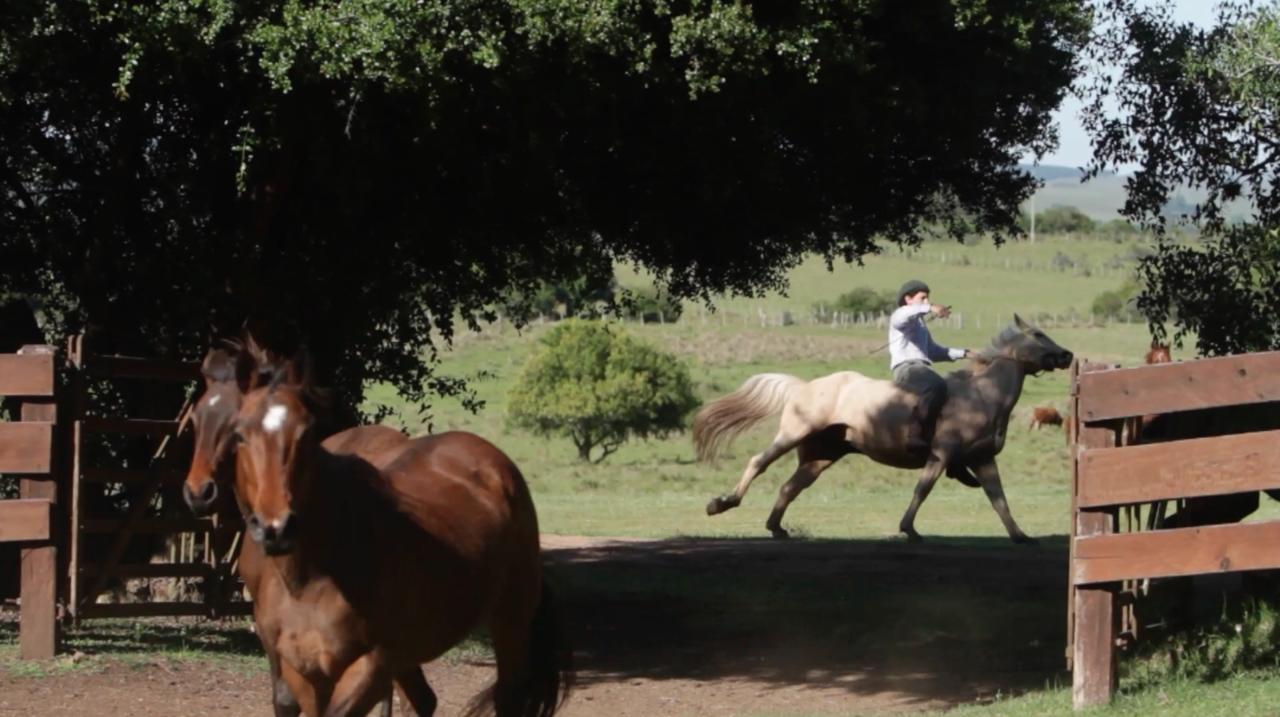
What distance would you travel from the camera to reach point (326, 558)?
22.2 feet

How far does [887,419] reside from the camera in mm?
18672

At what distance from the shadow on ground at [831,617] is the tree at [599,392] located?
22.8 meters

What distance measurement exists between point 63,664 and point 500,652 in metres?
3.44

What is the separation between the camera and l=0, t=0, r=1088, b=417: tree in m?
10.4

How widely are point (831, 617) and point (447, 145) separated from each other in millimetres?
5123

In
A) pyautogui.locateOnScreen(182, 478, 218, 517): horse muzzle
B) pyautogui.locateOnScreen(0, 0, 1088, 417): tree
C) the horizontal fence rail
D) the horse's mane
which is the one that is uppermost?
pyautogui.locateOnScreen(0, 0, 1088, 417): tree

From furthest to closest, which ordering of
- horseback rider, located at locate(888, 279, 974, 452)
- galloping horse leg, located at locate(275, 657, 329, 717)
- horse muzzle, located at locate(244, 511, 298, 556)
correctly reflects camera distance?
horseback rider, located at locate(888, 279, 974, 452)
galloping horse leg, located at locate(275, 657, 329, 717)
horse muzzle, located at locate(244, 511, 298, 556)

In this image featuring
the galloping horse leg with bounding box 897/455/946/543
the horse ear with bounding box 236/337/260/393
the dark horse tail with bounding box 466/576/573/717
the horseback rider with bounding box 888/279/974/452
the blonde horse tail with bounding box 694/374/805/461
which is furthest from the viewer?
the blonde horse tail with bounding box 694/374/805/461

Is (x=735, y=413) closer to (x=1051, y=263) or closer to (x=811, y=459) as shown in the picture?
(x=811, y=459)

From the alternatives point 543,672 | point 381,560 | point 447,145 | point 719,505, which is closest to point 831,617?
point 719,505

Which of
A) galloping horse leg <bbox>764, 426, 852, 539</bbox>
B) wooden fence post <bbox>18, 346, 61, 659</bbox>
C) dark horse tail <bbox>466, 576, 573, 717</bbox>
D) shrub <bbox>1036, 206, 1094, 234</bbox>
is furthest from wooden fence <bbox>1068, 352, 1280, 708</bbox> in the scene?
shrub <bbox>1036, 206, 1094, 234</bbox>

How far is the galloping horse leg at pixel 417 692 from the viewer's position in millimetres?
8055

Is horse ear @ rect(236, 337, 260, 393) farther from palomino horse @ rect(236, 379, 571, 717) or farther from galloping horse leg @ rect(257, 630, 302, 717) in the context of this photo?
galloping horse leg @ rect(257, 630, 302, 717)

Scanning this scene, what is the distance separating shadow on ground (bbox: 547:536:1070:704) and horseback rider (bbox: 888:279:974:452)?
1.34 meters
